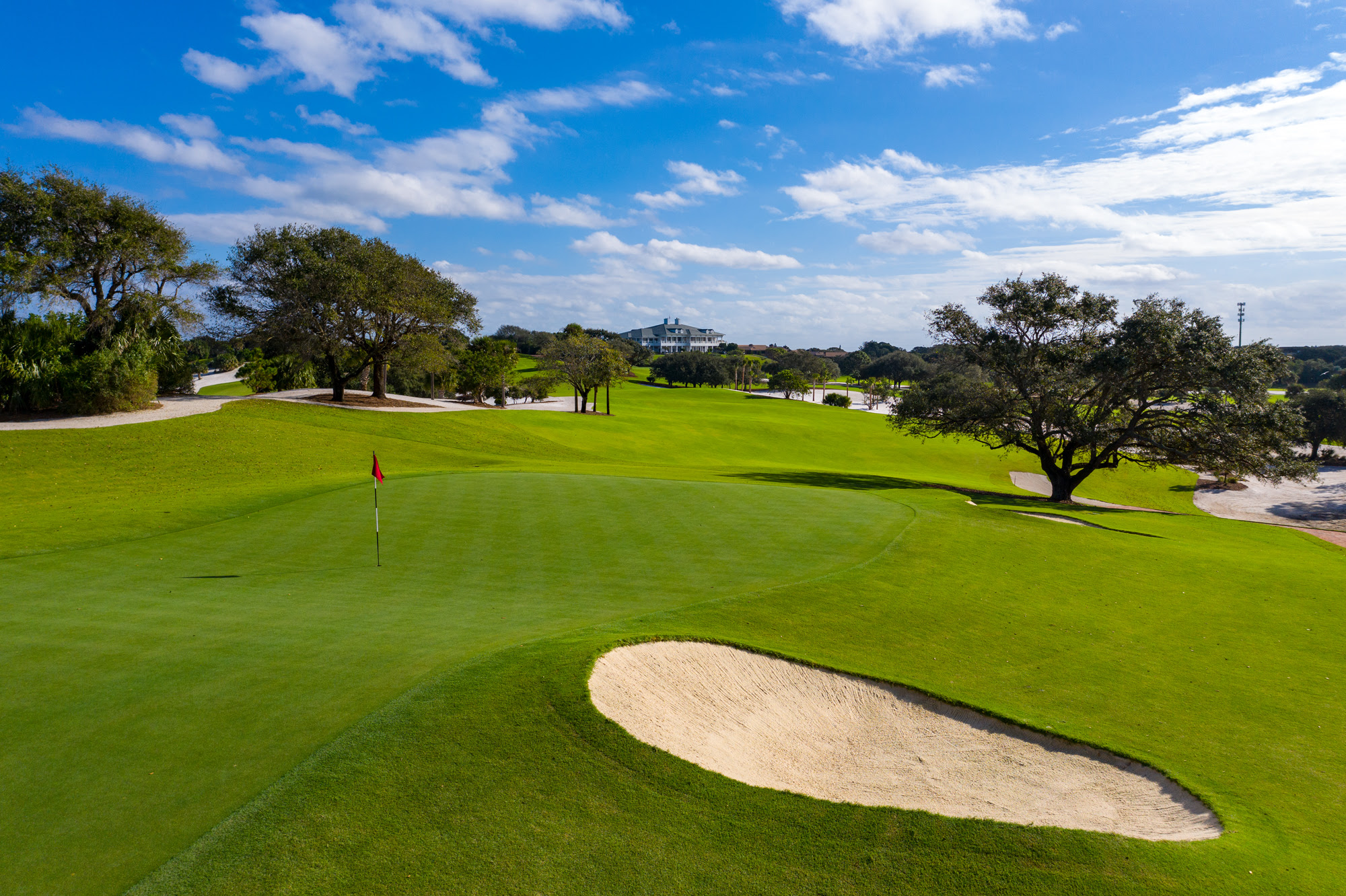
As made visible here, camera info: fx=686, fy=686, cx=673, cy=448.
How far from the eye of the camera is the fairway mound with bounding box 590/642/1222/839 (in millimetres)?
7777

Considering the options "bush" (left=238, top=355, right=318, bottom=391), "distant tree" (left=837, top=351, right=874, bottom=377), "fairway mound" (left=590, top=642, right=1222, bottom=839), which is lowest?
"fairway mound" (left=590, top=642, right=1222, bottom=839)

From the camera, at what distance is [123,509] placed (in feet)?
65.4

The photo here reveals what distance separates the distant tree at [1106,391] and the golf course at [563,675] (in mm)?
7662

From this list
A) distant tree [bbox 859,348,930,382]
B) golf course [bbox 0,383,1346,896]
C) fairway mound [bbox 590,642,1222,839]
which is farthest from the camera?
distant tree [bbox 859,348,930,382]

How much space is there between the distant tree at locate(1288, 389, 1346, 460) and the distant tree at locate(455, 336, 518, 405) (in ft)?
272

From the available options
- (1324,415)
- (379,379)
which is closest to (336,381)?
(379,379)

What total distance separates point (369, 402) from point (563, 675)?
46062 mm

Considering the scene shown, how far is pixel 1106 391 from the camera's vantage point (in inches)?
1334

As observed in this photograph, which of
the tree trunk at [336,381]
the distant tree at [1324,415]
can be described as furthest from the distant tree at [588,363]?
the distant tree at [1324,415]

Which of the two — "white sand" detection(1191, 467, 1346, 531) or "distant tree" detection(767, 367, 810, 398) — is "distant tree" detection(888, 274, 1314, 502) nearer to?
"white sand" detection(1191, 467, 1346, 531)

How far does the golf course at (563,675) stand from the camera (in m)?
5.88

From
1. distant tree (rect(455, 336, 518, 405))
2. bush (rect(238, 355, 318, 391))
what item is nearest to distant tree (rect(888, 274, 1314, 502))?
distant tree (rect(455, 336, 518, 405))

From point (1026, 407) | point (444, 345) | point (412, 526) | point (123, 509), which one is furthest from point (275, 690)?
point (444, 345)

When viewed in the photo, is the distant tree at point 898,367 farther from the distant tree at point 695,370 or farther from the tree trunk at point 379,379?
the tree trunk at point 379,379
